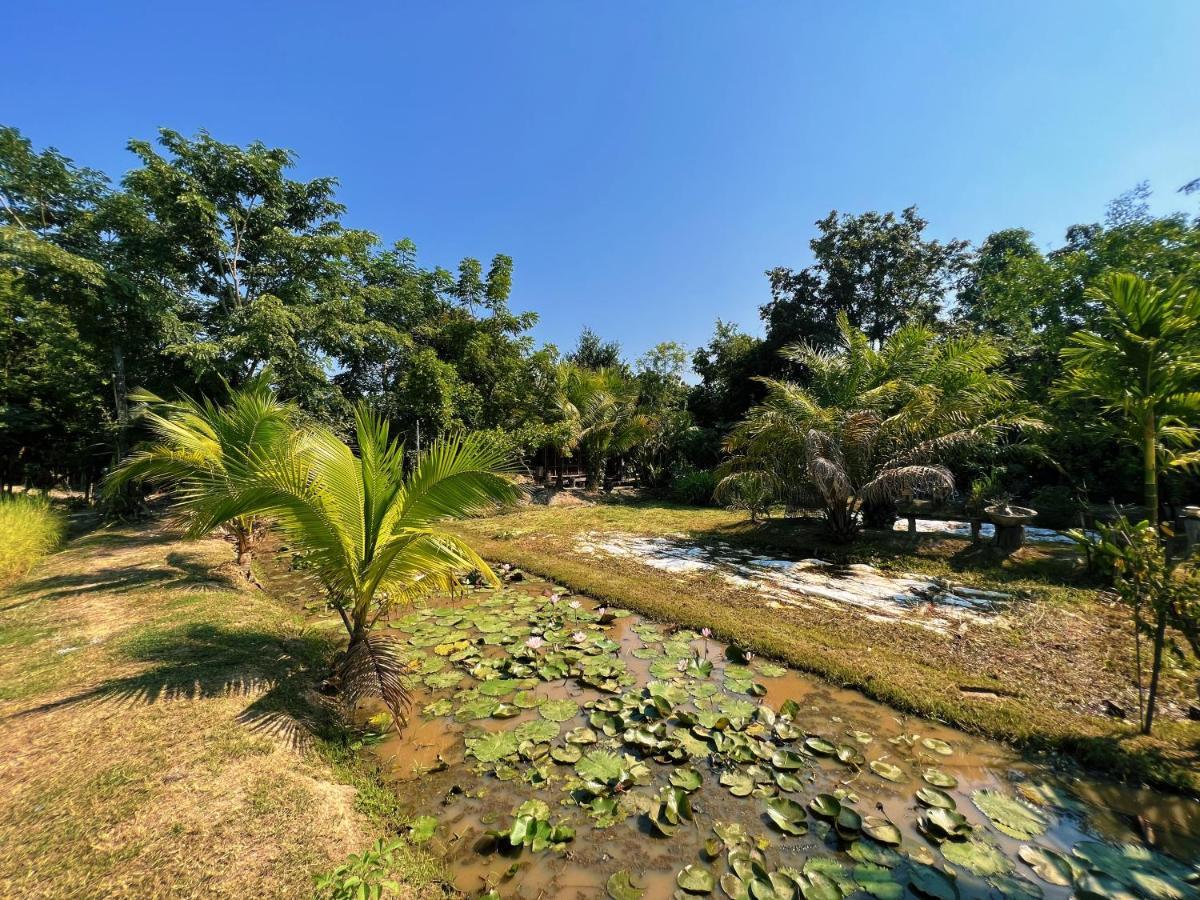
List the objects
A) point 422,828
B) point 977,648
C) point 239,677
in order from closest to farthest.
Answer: point 422,828, point 239,677, point 977,648

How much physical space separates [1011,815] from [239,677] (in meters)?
4.53

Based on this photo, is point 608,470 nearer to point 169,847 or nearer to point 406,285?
point 406,285

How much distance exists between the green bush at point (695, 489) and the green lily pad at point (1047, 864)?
1125 centimetres

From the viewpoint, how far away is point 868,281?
52.0 feet

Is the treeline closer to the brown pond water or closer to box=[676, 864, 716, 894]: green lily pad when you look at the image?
the brown pond water

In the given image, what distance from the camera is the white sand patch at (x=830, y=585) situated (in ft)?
14.7

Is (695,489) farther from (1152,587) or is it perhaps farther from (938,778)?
A: (938,778)

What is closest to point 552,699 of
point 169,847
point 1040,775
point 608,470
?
point 169,847

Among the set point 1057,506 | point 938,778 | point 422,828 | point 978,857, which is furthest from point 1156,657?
point 1057,506

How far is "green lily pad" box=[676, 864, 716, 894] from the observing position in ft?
5.66

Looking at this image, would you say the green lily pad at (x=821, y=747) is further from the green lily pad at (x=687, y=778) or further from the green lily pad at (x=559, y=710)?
the green lily pad at (x=559, y=710)

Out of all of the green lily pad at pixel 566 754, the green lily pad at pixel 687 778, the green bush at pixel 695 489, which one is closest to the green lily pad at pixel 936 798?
the green lily pad at pixel 687 778

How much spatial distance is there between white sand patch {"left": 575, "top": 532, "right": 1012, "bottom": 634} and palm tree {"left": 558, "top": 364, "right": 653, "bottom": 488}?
6.85m

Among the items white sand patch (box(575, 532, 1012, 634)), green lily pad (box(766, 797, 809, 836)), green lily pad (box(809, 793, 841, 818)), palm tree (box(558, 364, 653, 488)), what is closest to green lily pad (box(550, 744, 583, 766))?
green lily pad (box(766, 797, 809, 836))
